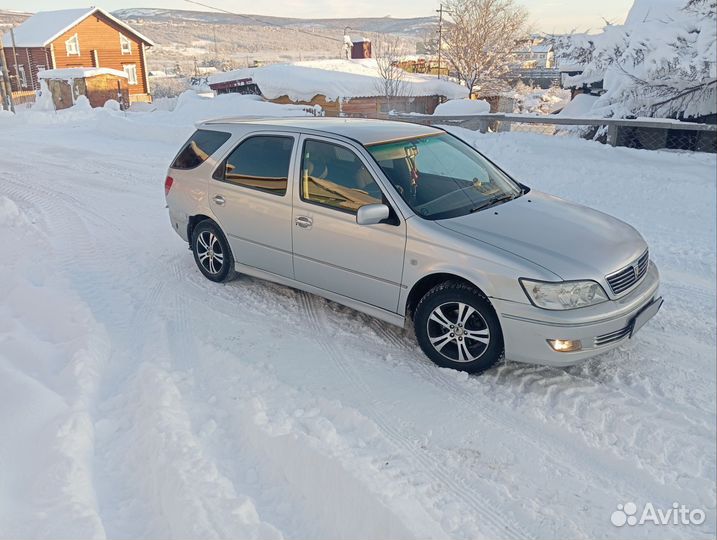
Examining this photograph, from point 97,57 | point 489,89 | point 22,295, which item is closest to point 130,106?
point 97,57

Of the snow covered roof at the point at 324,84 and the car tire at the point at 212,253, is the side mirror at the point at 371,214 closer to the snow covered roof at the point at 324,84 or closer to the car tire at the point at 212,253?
the car tire at the point at 212,253

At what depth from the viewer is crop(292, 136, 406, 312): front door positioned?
176 inches

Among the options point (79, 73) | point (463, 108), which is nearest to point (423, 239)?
point (463, 108)

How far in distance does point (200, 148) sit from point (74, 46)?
47756 mm

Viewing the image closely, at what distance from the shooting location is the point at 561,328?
3.80 m

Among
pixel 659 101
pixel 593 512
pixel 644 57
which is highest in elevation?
pixel 644 57

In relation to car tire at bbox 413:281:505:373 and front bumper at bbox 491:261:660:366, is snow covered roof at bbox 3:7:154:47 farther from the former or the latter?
front bumper at bbox 491:261:660:366

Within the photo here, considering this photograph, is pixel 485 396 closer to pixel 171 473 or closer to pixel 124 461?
pixel 171 473

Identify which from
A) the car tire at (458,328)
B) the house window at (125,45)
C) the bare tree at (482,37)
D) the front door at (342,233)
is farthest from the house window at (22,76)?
the car tire at (458,328)

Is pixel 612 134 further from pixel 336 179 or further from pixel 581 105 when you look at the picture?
pixel 336 179

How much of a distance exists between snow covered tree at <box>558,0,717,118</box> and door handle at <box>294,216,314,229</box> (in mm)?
9248

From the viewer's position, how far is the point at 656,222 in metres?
7.77

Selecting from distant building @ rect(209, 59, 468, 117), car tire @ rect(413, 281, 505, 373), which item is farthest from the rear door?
distant building @ rect(209, 59, 468, 117)

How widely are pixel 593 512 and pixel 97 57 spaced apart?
52.3 metres
